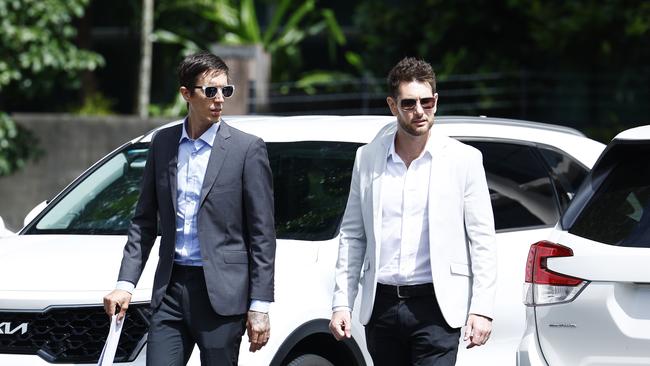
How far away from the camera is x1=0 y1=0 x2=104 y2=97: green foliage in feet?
50.6

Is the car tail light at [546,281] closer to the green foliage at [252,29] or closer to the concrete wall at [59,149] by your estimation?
the concrete wall at [59,149]

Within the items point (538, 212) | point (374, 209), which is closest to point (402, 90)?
point (374, 209)

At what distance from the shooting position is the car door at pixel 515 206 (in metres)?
6.57

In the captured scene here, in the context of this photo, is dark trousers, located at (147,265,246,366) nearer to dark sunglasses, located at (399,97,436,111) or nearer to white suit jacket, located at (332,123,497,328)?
white suit jacket, located at (332,123,497,328)

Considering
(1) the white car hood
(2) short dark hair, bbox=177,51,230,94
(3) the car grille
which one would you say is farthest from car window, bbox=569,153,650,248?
(1) the white car hood

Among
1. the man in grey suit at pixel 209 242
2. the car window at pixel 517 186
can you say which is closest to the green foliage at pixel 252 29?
the car window at pixel 517 186

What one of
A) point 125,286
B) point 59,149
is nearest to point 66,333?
point 125,286

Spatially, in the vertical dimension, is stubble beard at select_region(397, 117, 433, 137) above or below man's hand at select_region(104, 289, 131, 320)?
above

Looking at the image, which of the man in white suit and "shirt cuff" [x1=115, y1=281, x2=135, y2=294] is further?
"shirt cuff" [x1=115, y1=281, x2=135, y2=294]

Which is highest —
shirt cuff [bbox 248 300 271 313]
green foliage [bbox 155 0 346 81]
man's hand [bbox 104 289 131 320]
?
green foliage [bbox 155 0 346 81]

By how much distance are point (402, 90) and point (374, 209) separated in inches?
18.1

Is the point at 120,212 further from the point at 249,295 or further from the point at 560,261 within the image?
the point at 560,261

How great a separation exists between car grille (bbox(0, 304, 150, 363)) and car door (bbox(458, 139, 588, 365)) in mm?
1578

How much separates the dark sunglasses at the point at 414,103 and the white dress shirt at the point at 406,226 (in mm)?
182
